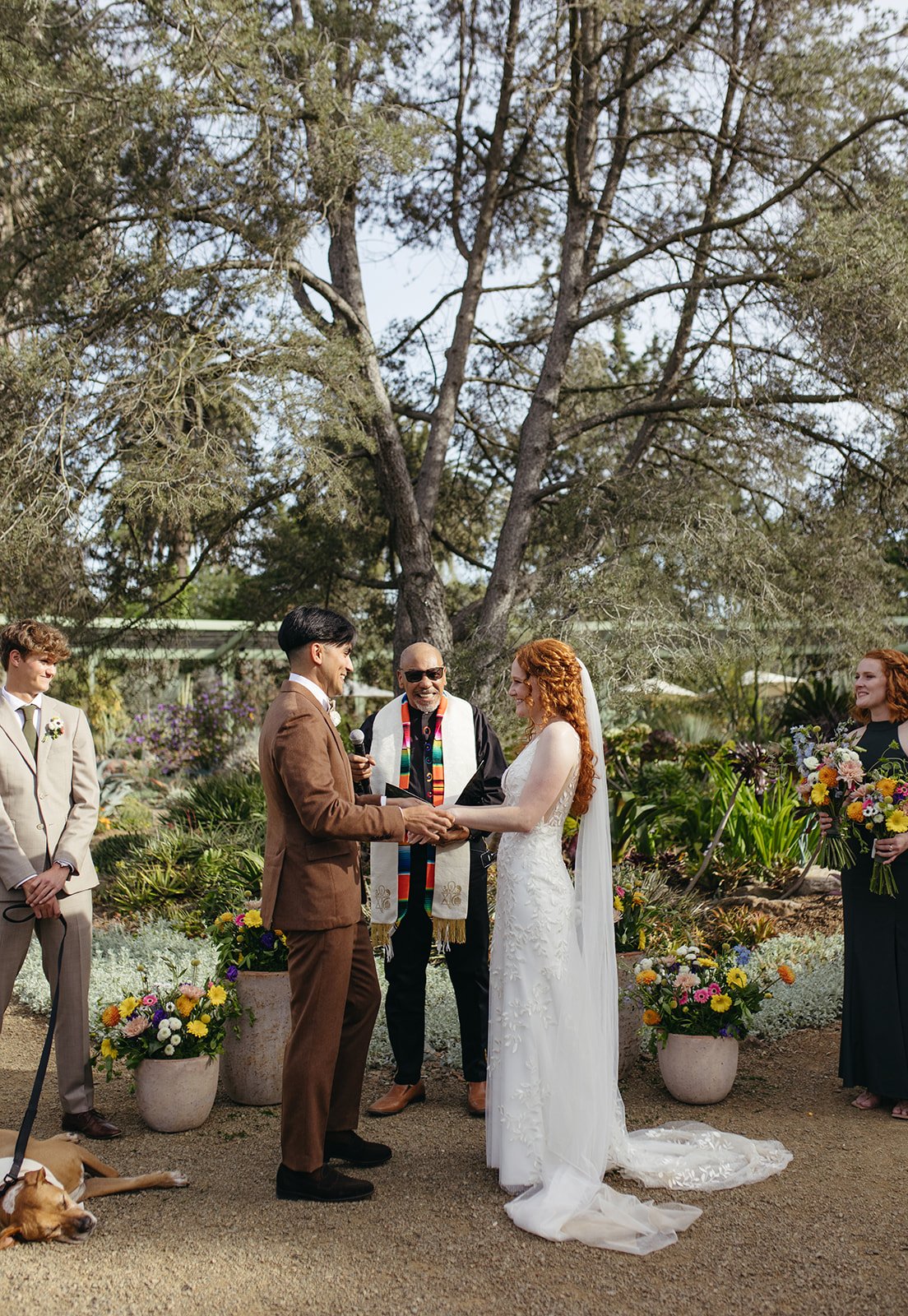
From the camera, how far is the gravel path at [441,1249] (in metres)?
3.24

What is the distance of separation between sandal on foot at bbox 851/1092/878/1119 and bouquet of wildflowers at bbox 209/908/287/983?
2.56 m

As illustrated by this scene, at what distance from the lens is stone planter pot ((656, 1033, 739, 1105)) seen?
495cm

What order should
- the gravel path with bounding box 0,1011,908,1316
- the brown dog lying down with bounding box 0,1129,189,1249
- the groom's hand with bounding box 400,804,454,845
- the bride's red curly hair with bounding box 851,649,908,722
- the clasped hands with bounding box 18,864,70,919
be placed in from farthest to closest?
the bride's red curly hair with bounding box 851,649,908,722
the clasped hands with bounding box 18,864,70,919
the groom's hand with bounding box 400,804,454,845
the brown dog lying down with bounding box 0,1129,189,1249
the gravel path with bounding box 0,1011,908,1316

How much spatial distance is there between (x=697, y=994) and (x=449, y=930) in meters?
1.10

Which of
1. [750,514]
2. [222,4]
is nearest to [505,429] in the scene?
[750,514]

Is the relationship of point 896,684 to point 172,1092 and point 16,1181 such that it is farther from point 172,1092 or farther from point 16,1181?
point 16,1181

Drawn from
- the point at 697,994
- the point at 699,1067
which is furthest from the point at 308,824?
the point at 699,1067

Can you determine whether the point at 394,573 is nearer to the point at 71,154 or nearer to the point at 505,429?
the point at 505,429

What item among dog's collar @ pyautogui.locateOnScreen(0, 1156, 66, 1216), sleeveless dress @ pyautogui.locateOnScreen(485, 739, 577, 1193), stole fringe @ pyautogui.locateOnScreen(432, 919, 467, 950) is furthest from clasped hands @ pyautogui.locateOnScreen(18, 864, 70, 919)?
sleeveless dress @ pyautogui.locateOnScreen(485, 739, 577, 1193)

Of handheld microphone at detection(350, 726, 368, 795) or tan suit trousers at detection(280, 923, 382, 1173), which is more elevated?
handheld microphone at detection(350, 726, 368, 795)

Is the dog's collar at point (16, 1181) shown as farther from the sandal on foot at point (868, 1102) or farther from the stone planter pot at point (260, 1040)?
the sandal on foot at point (868, 1102)

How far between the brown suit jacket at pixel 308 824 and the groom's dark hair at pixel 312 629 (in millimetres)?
151

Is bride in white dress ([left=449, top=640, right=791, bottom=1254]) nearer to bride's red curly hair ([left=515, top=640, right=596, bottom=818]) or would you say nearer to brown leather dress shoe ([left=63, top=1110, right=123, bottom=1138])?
bride's red curly hair ([left=515, top=640, right=596, bottom=818])

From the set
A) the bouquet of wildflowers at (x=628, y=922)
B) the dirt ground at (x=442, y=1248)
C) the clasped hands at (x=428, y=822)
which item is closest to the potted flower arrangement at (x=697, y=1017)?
the dirt ground at (x=442, y=1248)
